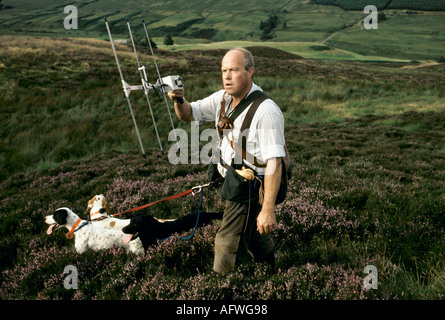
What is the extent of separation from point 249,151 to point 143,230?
2329mm

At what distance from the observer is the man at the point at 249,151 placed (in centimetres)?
264

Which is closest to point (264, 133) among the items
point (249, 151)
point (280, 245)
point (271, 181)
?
point (249, 151)

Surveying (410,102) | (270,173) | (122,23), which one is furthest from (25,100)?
(122,23)

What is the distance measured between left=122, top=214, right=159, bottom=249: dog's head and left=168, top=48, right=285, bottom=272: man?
1456 millimetres

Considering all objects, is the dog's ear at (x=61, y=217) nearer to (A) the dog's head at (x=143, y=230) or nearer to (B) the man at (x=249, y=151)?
(A) the dog's head at (x=143, y=230)

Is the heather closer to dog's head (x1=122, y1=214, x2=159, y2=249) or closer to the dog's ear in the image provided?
dog's head (x1=122, y1=214, x2=159, y2=249)

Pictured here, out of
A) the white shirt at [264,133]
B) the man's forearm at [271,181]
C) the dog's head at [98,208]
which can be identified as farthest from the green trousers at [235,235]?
the dog's head at [98,208]

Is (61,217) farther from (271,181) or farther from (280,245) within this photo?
(271,181)

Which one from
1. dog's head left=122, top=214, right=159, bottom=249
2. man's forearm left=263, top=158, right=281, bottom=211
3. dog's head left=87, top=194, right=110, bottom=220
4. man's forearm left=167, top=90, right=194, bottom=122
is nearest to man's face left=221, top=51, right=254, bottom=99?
man's forearm left=167, top=90, right=194, bottom=122

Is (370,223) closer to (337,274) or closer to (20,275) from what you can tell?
(337,274)

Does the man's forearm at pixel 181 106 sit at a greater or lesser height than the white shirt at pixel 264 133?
greater

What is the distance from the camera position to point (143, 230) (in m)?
4.20

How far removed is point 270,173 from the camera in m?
2.64

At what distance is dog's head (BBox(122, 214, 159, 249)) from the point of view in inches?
163
